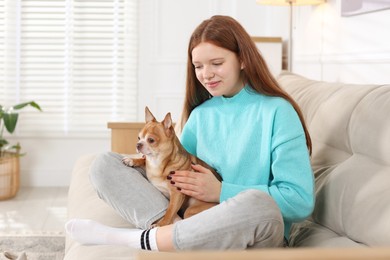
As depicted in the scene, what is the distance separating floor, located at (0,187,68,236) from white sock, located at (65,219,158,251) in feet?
5.68

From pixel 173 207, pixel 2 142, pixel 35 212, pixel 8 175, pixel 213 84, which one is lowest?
pixel 35 212

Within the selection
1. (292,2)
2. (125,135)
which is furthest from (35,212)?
(292,2)

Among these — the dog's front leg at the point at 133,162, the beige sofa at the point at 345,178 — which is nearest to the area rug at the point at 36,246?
the beige sofa at the point at 345,178

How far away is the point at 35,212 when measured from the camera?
419 cm

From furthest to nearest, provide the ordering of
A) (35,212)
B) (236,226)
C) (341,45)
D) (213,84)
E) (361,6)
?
(35,212)
(341,45)
(361,6)
(213,84)
(236,226)

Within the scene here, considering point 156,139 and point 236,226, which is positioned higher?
point 156,139

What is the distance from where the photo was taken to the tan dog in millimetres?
1973

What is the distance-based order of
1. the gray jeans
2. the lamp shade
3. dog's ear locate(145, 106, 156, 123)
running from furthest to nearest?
the lamp shade → dog's ear locate(145, 106, 156, 123) → the gray jeans

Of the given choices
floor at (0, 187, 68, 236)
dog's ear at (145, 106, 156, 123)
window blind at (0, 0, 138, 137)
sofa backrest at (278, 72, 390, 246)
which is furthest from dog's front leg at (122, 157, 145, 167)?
window blind at (0, 0, 138, 137)

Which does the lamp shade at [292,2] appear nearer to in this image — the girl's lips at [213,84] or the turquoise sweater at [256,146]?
the turquoise sweater at [256,146]

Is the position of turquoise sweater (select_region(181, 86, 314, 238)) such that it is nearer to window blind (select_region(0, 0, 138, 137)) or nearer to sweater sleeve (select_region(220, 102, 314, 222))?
sweater sleeve (select_region(220, 102, 314, 222))

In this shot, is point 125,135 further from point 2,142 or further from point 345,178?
point 345,178

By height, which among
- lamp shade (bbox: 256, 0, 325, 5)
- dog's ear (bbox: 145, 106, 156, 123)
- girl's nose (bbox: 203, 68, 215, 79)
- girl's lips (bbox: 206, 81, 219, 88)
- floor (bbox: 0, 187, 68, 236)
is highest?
lamp shade (bbox: 256, 0, 325, 5)

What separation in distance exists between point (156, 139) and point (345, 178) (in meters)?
0.56
